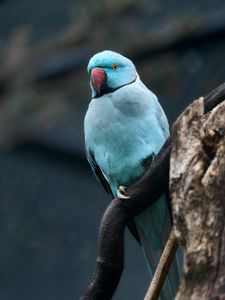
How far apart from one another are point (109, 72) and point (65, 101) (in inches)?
23.6

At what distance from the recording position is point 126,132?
2.19 metres

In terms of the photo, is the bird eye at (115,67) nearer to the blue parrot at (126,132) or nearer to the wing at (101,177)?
the blue parrot at (126,132)

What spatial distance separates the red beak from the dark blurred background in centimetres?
46

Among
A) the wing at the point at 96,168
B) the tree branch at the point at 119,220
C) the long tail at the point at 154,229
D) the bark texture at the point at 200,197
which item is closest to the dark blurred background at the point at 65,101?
the wing at the point at 96,168

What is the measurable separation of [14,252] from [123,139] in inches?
36.0

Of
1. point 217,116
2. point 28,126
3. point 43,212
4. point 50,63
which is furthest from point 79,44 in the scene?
point 217,116

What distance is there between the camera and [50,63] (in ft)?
9.30

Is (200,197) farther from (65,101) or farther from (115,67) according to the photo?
(65,101)

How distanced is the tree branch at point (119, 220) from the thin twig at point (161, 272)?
7 centimetres

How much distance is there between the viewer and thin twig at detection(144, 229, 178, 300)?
1.42 m

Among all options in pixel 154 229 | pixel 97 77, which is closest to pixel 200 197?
pixel 154 229

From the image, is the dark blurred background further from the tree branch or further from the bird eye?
the tree branch

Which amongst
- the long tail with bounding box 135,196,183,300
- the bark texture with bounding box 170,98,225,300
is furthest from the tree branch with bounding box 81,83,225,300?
the long tail with bounding box 135,196,183,300

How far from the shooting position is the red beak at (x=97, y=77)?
223cm
